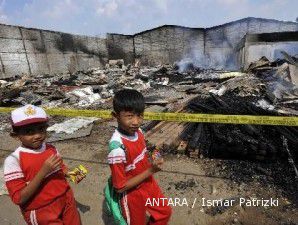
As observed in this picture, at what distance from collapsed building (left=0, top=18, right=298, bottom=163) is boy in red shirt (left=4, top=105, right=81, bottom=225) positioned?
328 centimetres

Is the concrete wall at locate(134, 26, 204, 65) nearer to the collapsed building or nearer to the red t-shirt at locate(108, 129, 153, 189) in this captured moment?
the collapsed building

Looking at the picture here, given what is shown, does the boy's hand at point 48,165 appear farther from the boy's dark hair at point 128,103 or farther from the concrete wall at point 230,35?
the concrete wall at point 230,35

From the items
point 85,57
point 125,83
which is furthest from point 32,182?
point 85,57

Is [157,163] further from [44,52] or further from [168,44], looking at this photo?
[168,44]

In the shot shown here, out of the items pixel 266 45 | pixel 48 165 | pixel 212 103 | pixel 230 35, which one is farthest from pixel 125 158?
pixel 230 35

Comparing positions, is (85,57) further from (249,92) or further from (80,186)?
(80,186)

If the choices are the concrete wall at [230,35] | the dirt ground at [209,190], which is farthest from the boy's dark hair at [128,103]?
the concrete wall at [230,35]

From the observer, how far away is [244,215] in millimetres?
3475

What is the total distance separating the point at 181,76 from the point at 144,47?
14133mm

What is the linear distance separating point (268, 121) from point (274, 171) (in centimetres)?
109

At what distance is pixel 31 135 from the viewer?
81.6 inches

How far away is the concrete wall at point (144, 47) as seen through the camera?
65.8ft

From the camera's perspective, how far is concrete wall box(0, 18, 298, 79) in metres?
20.0

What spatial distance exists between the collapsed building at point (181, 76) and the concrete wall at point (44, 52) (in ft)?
0.21
